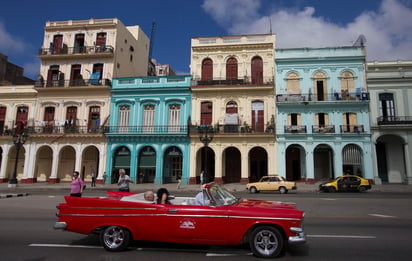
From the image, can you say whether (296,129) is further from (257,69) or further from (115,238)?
(115,238)

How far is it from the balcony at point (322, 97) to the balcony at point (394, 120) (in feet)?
8.73

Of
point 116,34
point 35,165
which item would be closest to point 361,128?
point 116,34

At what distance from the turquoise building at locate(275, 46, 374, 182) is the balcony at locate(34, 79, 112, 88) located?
18127mm

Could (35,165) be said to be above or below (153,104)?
below

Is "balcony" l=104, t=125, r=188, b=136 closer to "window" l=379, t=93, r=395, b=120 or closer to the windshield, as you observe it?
"window" l=379, t=93, r=395, b=120

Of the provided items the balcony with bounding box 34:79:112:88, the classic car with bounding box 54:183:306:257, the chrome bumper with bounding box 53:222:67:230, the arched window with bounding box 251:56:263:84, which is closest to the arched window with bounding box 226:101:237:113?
the arched window with bounding box 251:56:263:84

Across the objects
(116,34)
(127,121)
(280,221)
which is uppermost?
(116,34)

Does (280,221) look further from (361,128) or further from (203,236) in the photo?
(361,128)

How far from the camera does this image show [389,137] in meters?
25.4

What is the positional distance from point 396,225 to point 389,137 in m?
21.9

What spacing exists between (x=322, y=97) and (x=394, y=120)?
22.3ft

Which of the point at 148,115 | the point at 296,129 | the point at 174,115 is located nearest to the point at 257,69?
the point at 296,129

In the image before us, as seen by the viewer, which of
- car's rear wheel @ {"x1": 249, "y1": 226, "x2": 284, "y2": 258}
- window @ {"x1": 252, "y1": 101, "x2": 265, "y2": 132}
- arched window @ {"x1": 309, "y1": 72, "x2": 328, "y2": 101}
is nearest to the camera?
car's rear wheel @ {"x1": 249, "y1": 226, "x2": 284, "y2": 258}

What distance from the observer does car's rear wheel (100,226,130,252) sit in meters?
5.12
